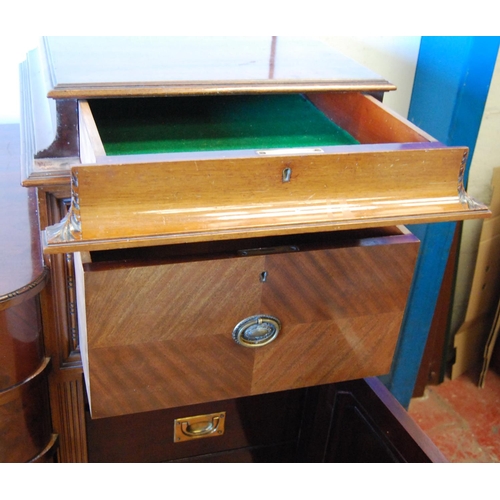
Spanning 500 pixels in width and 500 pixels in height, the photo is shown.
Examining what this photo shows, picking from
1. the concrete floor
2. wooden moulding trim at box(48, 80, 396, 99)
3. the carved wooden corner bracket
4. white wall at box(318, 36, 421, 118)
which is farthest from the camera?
the concrete floor

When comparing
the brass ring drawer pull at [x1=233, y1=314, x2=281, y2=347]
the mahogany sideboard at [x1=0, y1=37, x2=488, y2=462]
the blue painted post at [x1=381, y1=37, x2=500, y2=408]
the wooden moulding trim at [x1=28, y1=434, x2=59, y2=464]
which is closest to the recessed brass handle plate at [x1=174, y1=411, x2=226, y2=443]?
the mahogany sideboard at [x1=0, y1=37, x2=488, y2=462]

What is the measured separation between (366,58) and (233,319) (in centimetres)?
72

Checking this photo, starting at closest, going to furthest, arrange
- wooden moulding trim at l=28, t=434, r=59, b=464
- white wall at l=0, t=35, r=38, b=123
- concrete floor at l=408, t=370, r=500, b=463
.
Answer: wooden moulding trim at l=28, t=434, r=59, b=464
white wall at l=0, t=35, r=38, b=123
concrete floor at l=408, t=370, r=500, b=463

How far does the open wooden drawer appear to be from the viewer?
20.7 inches

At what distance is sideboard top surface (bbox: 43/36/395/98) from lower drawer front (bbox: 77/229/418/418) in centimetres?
20

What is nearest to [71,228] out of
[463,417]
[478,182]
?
[478,182]

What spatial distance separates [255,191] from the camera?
0.57 m

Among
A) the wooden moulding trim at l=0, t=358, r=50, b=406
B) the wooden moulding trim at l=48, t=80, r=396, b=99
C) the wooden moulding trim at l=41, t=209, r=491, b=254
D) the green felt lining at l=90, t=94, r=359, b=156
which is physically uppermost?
the wooden moulding trim at l=48, t=80, r=396, b=99

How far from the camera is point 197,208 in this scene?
55 cm

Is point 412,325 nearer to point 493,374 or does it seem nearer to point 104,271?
point 493,374

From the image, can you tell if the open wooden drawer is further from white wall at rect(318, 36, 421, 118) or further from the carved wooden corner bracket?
white wall at rect(318, 36, 421, 118)

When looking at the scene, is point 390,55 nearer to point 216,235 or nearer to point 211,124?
point 211,124

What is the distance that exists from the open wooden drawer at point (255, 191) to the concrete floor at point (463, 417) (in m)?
0.87

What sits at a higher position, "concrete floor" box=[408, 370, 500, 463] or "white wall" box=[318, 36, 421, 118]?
"white wall" box=[318, 36, 421, 118]
